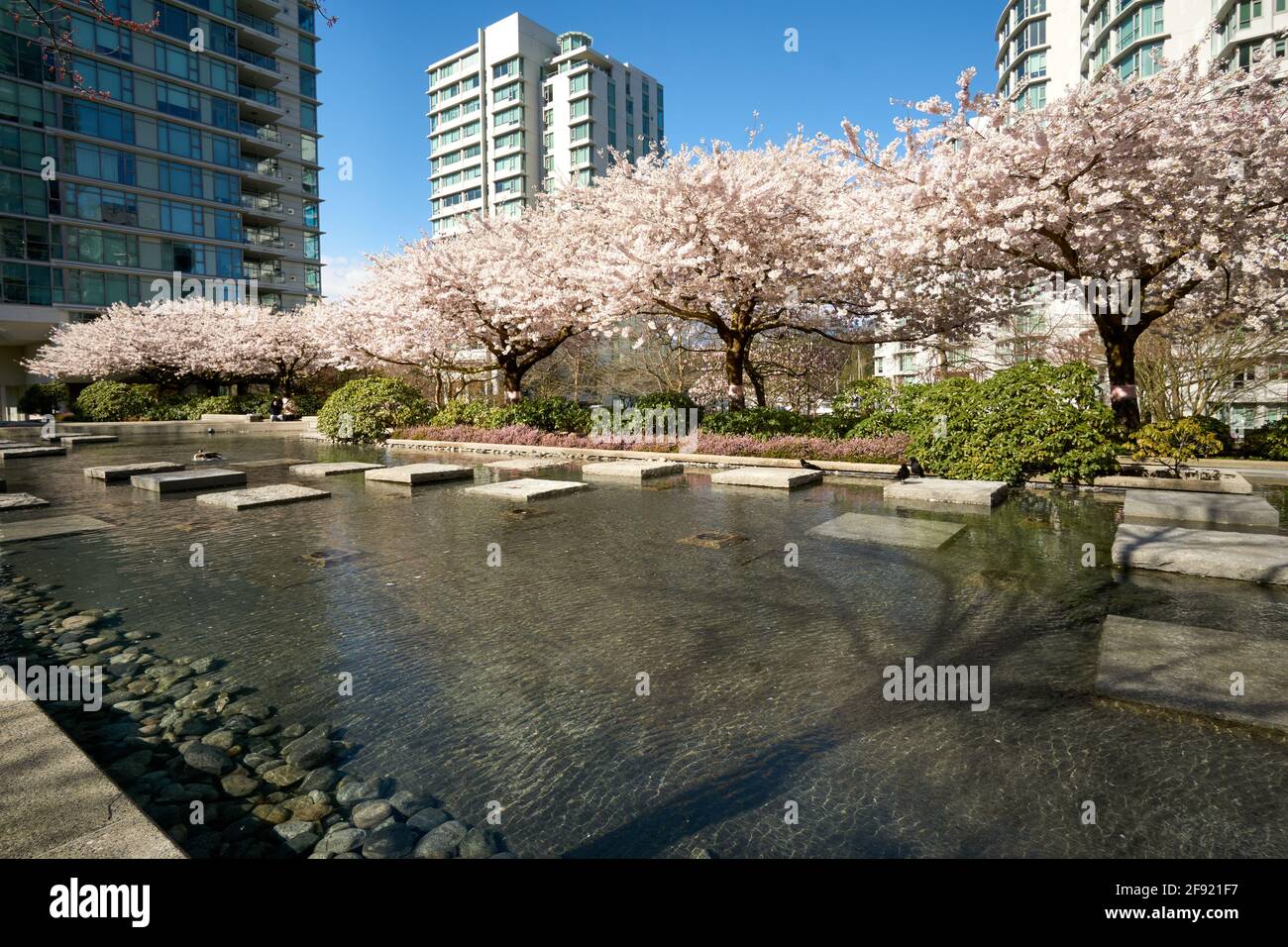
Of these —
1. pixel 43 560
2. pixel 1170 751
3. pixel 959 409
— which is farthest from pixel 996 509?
pixel 43 560

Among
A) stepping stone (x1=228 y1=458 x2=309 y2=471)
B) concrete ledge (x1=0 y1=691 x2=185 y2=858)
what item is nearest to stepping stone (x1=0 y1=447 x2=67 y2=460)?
stepping stone (x1=228 y1=458 x2=309 y2=471)

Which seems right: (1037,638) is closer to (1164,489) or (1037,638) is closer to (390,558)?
(390,558)

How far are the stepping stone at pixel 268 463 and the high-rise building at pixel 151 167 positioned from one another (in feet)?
127

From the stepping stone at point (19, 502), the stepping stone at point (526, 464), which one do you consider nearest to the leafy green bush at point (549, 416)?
the stepping stone at point (526, 464)

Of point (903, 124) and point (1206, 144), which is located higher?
point (903, 124)

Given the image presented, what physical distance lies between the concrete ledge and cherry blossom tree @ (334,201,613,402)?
1638 centimetres

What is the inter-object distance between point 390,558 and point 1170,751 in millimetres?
6434

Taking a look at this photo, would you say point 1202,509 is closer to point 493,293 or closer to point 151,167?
point 493,293

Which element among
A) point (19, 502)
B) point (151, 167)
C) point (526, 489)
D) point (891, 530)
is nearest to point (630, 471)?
point (526, 489)

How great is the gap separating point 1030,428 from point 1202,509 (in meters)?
3.13

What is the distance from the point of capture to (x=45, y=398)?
41.4 m

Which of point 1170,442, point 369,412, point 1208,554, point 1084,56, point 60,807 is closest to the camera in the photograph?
point 60,807

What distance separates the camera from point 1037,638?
185 inches

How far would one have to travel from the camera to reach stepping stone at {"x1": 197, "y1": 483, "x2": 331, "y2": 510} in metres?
10.3
